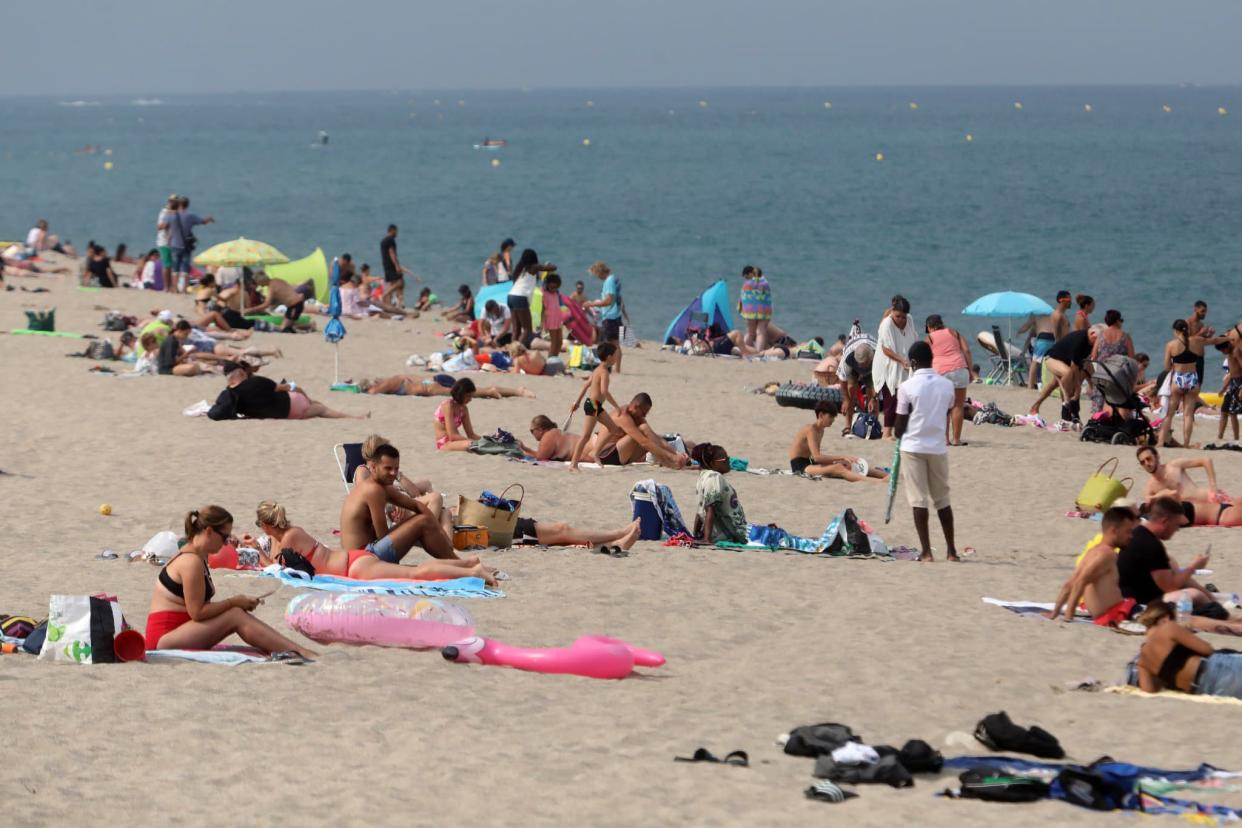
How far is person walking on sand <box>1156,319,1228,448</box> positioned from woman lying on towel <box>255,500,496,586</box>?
8.59m

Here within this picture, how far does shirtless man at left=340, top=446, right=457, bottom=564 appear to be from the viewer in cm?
1014

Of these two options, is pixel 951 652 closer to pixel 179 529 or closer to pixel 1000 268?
pixel 179 529

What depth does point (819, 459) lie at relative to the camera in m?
14.5

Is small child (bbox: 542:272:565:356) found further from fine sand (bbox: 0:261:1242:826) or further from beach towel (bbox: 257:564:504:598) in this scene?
beach towel (bbox: 257:564:504:598)

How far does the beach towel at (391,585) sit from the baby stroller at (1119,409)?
8.34m

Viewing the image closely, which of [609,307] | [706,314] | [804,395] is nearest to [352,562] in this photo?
[804,395]

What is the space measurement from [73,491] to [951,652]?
7.36 meters

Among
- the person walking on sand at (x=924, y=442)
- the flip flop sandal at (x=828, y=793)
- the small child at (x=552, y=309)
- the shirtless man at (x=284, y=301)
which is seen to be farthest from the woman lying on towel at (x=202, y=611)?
the shirtless man at (x=284, y=301)

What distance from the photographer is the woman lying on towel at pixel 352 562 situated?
9898 mm

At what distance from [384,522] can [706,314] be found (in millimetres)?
14938

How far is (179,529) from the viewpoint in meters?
11.9

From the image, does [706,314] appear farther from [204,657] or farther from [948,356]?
[204,657]

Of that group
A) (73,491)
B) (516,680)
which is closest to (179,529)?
(73,491)

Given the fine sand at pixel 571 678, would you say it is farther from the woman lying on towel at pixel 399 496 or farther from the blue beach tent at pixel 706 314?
the blue beach tent at pixel 706 314
